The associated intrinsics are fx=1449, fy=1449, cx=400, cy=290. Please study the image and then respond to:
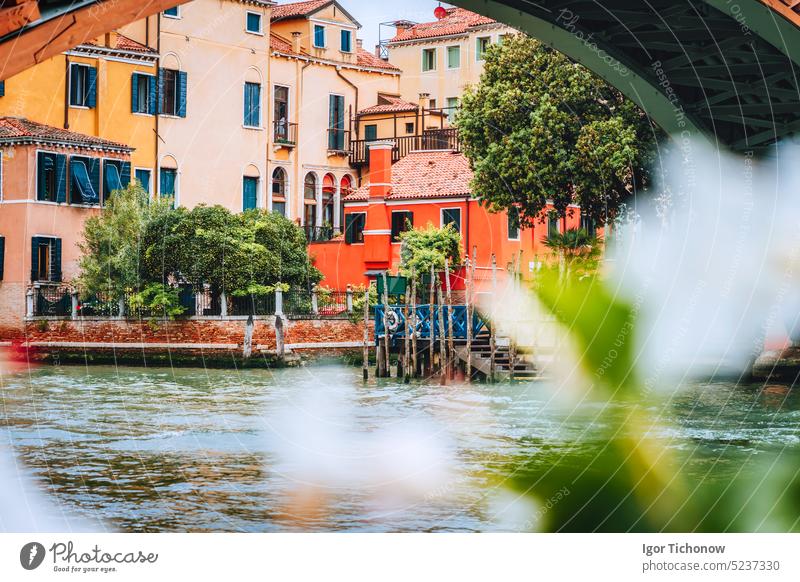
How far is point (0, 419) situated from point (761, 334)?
12.7 feet

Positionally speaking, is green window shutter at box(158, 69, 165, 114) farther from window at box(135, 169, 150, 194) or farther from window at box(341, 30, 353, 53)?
window at box(341, 30, 353, 53)

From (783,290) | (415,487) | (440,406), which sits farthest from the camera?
(440,406)

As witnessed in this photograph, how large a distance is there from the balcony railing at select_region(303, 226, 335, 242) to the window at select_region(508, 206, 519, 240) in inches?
39.1

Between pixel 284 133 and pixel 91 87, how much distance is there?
1.25 meters

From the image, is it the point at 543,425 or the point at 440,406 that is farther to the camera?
the point at 440,406

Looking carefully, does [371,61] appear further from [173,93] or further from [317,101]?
[173,93]

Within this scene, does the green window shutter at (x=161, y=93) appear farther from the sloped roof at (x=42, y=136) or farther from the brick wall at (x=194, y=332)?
the brick wall at (x=194, y=332)

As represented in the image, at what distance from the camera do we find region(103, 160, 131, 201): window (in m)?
6.98

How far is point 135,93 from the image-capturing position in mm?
6957

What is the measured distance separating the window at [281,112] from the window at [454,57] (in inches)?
36.6
